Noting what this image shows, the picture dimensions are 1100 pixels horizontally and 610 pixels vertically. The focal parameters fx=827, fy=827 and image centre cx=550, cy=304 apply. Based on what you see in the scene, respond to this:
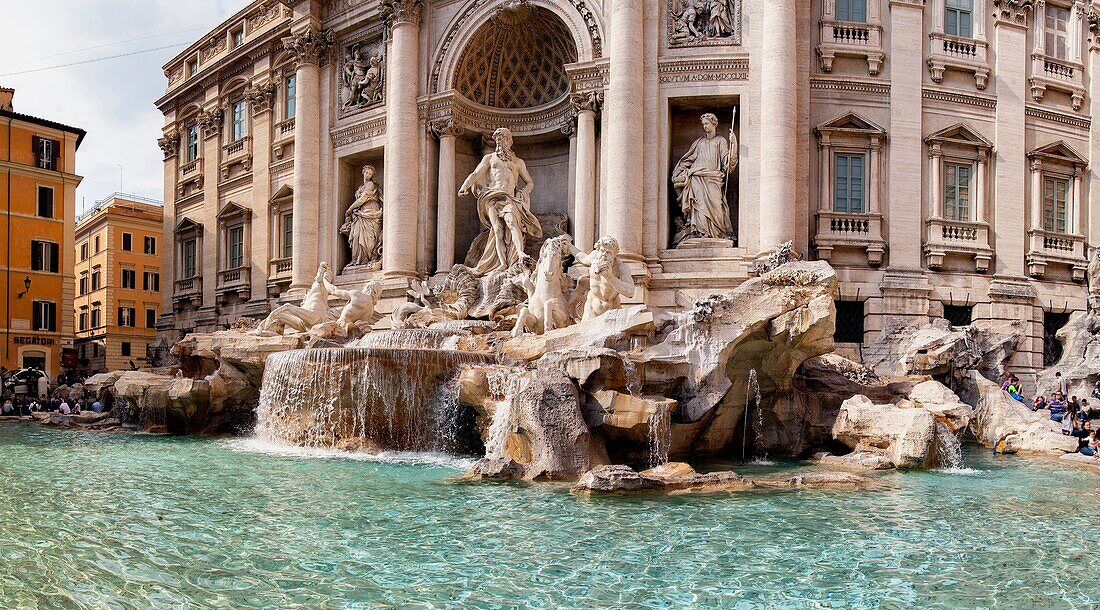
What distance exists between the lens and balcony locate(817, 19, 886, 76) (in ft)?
68.0

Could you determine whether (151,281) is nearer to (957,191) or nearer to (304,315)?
(304,315)

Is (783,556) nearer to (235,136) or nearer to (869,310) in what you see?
(869,310)

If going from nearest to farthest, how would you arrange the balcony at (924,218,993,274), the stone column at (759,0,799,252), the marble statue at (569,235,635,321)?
the marble statue at (569,235,635,321), the stone column at (759,0,799,252), the balcony at (924,218,993,274)

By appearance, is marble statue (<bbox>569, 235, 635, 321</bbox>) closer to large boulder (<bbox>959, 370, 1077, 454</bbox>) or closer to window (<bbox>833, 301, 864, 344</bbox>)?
window (<bbox>833, 301, 864, 344</bbox>)

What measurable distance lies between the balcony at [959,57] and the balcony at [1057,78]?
156 cm

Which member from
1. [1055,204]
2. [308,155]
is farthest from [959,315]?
[308,155]

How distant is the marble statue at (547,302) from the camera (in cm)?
1653

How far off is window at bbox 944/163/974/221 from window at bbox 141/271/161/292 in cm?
4620

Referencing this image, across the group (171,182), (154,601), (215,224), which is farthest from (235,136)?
(154,601)

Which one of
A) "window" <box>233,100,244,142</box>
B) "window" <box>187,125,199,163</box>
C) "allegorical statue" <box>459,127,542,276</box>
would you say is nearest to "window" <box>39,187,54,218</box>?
"window" <box>187,125,199,163</box>

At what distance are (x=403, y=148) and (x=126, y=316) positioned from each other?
34358mm

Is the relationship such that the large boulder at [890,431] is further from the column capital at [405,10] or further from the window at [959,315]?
the column capital at [405,10]

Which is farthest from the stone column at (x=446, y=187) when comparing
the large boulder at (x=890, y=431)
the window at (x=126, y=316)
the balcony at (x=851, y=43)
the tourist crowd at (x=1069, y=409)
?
the window at (x=126, y=316)

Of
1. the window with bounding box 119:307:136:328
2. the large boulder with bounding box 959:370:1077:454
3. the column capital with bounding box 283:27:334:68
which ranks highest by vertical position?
the column capital with bounding box 283:27:334:68
